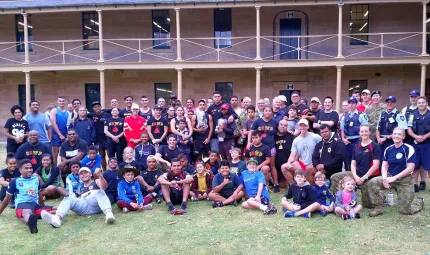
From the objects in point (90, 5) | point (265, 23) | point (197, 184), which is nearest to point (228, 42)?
point (265, 23)

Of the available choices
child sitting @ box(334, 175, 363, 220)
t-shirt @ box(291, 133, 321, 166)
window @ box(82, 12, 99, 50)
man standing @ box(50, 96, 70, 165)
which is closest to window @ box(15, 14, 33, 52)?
window @ box(82, 12, 99, 50)

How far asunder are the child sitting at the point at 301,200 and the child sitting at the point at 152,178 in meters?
2.45

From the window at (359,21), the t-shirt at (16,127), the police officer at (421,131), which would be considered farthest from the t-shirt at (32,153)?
the window at (359,21)

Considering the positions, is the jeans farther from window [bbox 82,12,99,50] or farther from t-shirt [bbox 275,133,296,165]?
window [bbox 82,12,99,50]

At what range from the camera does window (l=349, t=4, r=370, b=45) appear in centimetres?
1675

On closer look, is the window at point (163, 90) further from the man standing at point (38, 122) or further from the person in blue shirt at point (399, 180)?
the person in blue shirt at point (399, 180)

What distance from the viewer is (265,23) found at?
56.4 ft

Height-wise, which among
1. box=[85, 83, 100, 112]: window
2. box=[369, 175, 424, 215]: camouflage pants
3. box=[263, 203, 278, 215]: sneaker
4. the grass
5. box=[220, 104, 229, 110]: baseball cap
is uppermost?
box=[85, 83, 100, 112]: window

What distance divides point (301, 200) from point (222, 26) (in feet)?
42.7

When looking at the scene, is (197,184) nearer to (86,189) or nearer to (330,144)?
(86,189)

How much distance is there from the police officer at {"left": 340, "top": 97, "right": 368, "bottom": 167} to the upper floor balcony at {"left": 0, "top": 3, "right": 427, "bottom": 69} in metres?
8.83

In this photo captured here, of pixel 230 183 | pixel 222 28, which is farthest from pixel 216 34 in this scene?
pixel 230 183

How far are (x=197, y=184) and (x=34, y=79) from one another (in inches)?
586

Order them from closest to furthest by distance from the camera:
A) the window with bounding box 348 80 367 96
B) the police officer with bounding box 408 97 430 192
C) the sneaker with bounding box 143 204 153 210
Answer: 1. the sneaker with bounding box 143 204 153 210
2. the police officer with bounding box 408 97 430 192
3. the window with bounding box 348 80 367 96
